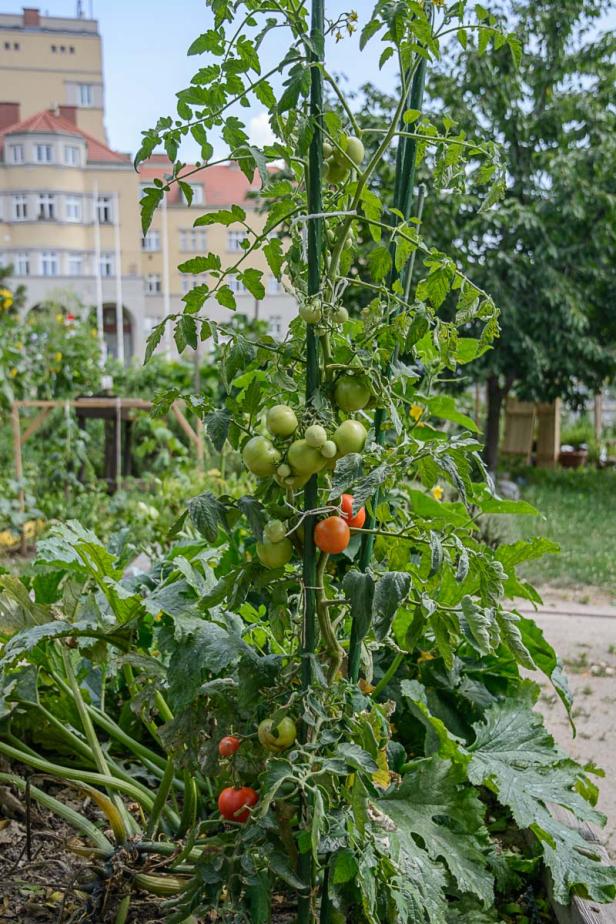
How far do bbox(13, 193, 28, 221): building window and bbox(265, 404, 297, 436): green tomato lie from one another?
103ft

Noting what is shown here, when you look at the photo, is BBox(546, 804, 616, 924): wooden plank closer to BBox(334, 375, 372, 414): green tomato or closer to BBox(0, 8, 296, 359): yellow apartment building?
BBox(334, 375, 372, 414): green tomato

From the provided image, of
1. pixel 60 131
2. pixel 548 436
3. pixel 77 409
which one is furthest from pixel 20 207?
pixel 77 409

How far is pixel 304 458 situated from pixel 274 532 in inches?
4.5

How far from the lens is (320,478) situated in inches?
48.9

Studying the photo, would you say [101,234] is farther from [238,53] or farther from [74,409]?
[238,53]

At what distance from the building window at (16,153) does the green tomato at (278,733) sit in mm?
31586

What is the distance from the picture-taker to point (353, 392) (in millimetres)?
1143

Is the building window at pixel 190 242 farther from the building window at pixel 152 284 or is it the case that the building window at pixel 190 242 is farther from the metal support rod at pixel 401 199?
the metal support rod at pixel 401 199

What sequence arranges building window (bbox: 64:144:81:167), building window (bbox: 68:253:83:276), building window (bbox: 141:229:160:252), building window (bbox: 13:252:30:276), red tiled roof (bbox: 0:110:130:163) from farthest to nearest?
building window (bbox: 13:252:30:276) → building window (bbox: 64:144:81:167) → building window (bbox: 68:253:83:276) → red tiled roof (bbox: 0:110:130:163) → building window (bbox: 141:229:160:252)

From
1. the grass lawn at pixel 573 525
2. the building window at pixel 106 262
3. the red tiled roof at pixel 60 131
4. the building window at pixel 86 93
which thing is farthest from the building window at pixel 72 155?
the grass lawn at pixel 573 525

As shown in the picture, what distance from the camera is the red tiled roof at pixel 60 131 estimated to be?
28.9 meters

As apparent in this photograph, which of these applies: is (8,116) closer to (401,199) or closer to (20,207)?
(20,207)

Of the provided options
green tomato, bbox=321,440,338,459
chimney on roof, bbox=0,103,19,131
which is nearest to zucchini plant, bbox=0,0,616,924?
green tomato, bbox=321,440,338,459

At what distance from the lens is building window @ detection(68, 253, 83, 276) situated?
2909 centimetres
